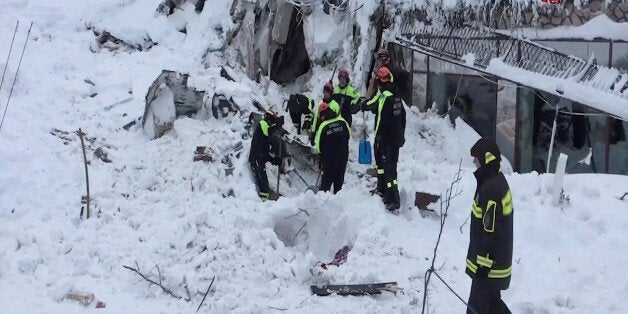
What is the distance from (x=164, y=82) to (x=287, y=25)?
4366mm

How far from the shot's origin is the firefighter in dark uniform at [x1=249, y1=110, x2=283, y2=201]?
399 inches

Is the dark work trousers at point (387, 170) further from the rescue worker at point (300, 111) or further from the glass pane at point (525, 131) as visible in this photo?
the glass pane at point (525, 131)

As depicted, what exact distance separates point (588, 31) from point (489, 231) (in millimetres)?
7679

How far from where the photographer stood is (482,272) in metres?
6.02

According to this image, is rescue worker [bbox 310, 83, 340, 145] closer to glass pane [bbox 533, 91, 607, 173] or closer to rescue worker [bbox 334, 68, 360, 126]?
rescue worker [bbox 334, 68, 360, 126]

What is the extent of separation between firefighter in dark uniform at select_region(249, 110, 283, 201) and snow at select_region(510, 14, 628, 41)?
557 centimetres

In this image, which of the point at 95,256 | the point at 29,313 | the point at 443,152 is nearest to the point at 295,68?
the point at 443,152

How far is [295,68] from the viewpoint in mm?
16219

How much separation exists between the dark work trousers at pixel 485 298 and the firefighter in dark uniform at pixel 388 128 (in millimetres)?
3249

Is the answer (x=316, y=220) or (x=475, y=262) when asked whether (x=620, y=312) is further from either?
(x=316, y=220)

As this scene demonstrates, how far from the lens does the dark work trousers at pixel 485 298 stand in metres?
6.05

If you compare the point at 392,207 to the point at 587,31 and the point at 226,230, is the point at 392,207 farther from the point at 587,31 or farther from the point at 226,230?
the point at 587,31

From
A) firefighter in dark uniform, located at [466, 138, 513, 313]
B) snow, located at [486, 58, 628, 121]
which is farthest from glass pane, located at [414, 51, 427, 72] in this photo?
firefighter in dark uniform, located at [466, 138, 513, 313]

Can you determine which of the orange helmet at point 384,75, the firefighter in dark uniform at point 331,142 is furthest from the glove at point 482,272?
the firefighter in dark uniform at point 331,142
